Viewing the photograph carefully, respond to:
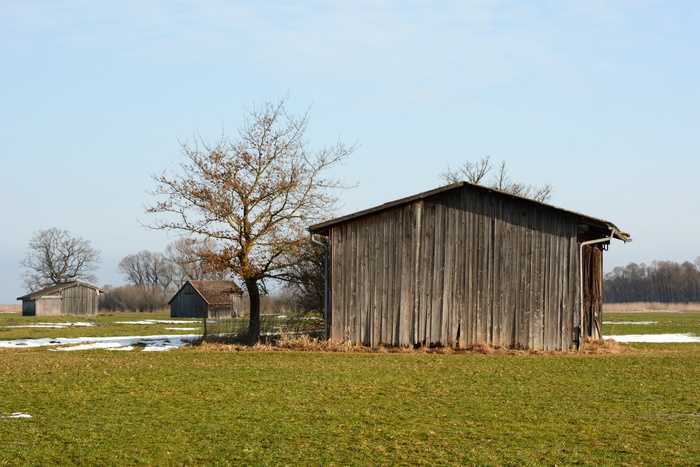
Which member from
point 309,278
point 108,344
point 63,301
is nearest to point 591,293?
point 309,278

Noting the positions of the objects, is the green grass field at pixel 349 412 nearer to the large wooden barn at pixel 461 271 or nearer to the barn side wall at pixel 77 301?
the large wooden barn at pixel 461 271

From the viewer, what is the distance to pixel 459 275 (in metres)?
26.3

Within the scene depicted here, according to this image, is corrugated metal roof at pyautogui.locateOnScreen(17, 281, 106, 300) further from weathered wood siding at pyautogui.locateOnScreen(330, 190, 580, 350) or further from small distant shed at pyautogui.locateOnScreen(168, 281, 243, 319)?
weathered wood siding at pyautogui.locateOnScreen(330, 190, 580, 350)

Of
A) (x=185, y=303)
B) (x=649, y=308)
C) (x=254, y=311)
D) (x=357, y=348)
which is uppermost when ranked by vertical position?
(x=254, y=311)

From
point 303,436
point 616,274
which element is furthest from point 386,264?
point 616,274

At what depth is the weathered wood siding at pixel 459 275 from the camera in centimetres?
2584

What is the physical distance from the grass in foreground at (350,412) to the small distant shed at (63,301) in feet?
230

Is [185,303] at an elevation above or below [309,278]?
below

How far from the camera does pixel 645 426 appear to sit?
11742 mm

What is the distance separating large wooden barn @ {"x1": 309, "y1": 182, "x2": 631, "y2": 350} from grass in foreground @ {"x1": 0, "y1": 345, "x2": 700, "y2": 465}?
4107mm

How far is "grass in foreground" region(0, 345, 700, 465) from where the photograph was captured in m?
9.70

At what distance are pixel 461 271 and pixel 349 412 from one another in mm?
14057

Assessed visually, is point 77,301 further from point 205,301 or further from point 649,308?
point 649,308

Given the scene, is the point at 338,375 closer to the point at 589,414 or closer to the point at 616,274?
the point at 589,414
